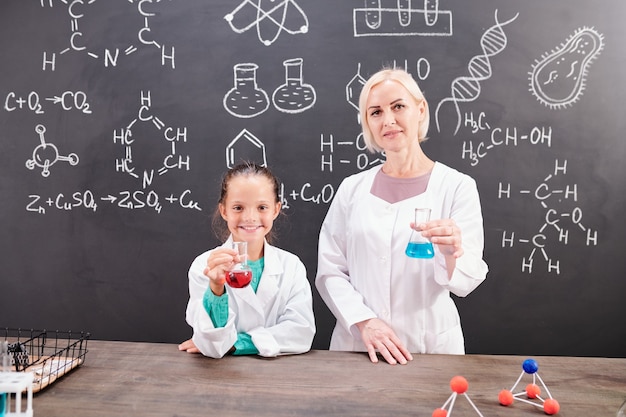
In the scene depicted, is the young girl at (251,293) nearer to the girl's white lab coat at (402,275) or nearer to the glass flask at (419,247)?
the girl's white lab coat at (402,275)

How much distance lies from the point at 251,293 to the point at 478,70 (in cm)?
196

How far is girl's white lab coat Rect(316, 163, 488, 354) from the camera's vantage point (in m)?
2.08

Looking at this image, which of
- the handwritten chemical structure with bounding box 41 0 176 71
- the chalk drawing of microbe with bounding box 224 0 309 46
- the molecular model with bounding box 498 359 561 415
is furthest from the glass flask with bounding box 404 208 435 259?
the handwritten chemical structure with bounding box 41 0 176 71

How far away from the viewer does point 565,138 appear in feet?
9.91

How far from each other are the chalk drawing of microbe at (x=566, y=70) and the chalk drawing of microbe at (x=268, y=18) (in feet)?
4.50

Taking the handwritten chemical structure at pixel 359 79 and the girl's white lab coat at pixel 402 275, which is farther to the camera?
the handwritten chemical structure at pixel 359 79

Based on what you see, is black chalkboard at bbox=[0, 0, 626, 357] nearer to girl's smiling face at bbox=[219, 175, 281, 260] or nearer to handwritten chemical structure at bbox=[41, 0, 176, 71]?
handwritten chemical structure at bbox=[41, 0, 176, 71]

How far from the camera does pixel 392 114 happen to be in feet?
6.97

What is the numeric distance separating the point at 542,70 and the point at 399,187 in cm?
142

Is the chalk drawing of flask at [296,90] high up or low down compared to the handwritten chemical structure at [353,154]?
up

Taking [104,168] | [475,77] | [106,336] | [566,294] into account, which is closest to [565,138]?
[475,77]

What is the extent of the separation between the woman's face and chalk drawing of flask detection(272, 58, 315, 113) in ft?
3.22

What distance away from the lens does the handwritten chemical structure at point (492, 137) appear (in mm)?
3025

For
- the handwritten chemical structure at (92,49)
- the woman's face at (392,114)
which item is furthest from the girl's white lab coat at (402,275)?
the handwritten chemical structure at (92,49)
